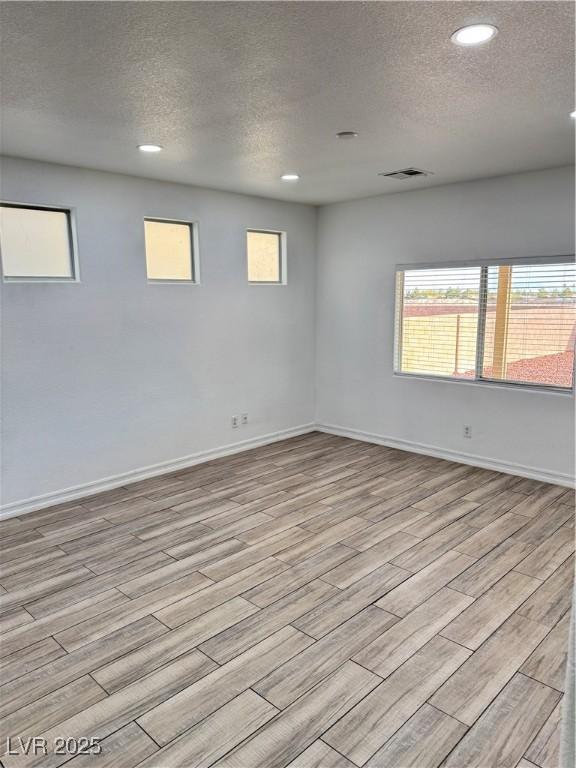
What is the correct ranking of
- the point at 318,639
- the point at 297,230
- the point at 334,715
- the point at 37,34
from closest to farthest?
the point at 37,34, the point at 334,715, the point at 318,639, the point at 297,230

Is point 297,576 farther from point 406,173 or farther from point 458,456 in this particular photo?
point 406,173

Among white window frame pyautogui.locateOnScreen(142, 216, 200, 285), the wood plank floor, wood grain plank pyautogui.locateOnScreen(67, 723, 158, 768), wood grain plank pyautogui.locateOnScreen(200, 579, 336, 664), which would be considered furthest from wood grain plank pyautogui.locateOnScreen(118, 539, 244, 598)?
white window frame pyautogui.locateOnScreen(142, 216, 200, 285)

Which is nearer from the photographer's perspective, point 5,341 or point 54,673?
point 54,673

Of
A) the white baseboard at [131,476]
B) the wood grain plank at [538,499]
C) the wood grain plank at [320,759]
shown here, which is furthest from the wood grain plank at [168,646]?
the wood grain plank at [538,499]

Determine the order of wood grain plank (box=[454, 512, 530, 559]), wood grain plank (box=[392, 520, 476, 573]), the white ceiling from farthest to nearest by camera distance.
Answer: wood grain plank (box=[454, 512, 530, 559]), wood grain plank (box=[392, 520, 476, 573]), the white ceiling

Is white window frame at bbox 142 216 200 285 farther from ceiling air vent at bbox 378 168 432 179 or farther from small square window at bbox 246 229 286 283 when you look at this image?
ceiling air vent at bbox 378 168 432 179

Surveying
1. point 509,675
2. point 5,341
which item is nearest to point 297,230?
point 5,341

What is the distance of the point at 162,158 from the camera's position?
364 cm

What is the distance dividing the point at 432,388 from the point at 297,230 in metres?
2.22

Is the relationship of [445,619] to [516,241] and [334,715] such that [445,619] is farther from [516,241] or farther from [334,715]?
[516,241]

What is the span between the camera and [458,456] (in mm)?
4996

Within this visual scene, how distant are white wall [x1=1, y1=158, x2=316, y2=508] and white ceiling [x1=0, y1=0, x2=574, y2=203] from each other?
1.81ft

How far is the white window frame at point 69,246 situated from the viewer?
3.73 meters

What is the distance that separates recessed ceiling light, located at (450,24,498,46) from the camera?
1839 mm
